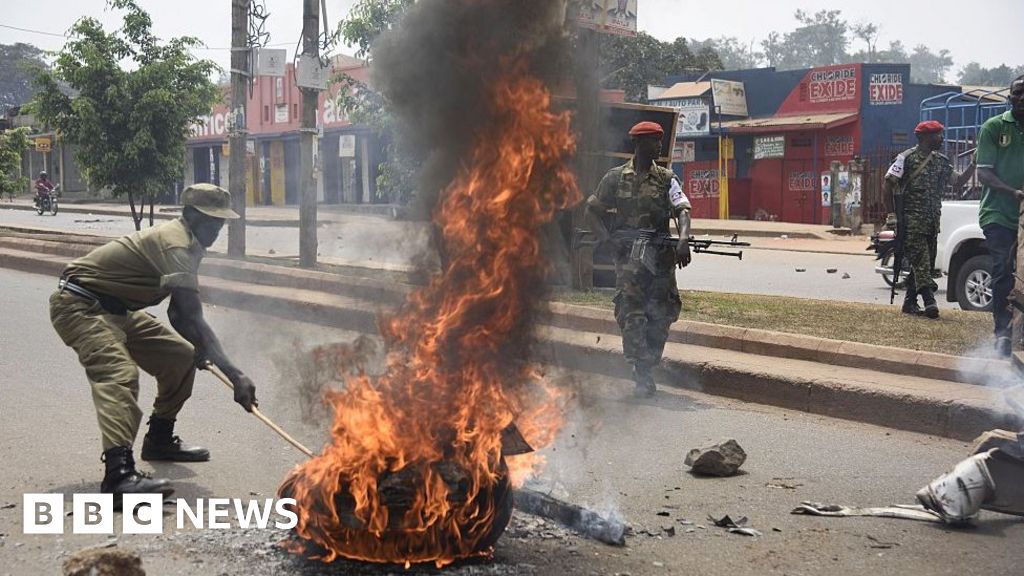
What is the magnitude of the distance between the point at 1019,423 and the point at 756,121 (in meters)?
25.9

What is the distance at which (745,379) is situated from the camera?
6.97 meters

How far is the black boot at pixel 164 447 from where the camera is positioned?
5.22 m

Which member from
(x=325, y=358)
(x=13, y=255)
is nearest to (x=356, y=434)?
(x=325, y=358)

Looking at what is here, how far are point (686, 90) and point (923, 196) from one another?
76.1 ft

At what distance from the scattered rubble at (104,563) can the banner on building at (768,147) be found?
28.1m

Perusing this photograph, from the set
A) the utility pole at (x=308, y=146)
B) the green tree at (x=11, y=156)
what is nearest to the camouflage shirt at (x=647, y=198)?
the utility pole at (x=308, y=146)

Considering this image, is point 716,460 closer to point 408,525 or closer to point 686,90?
point 408,525

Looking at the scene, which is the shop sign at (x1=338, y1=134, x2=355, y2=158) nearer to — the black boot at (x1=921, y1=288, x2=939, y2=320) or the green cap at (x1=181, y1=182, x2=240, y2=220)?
the black boot at (x1=921, y1=288, x2=939, y2=320)

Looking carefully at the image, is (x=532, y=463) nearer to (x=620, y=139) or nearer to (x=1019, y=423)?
(x=1019, y=423)

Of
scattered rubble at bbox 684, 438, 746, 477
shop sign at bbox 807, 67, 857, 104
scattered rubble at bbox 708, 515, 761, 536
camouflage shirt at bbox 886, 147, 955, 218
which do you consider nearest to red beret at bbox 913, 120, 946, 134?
camouflage shirt at bbox 886, 147, 955, 218

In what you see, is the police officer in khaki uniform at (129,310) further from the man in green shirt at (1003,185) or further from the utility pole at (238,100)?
the utility pole at (238,100)

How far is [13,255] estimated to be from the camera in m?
16.0

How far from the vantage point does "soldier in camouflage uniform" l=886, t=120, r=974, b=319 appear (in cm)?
881

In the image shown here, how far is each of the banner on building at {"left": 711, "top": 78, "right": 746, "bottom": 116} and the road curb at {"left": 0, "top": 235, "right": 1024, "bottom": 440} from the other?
22.2 metres
